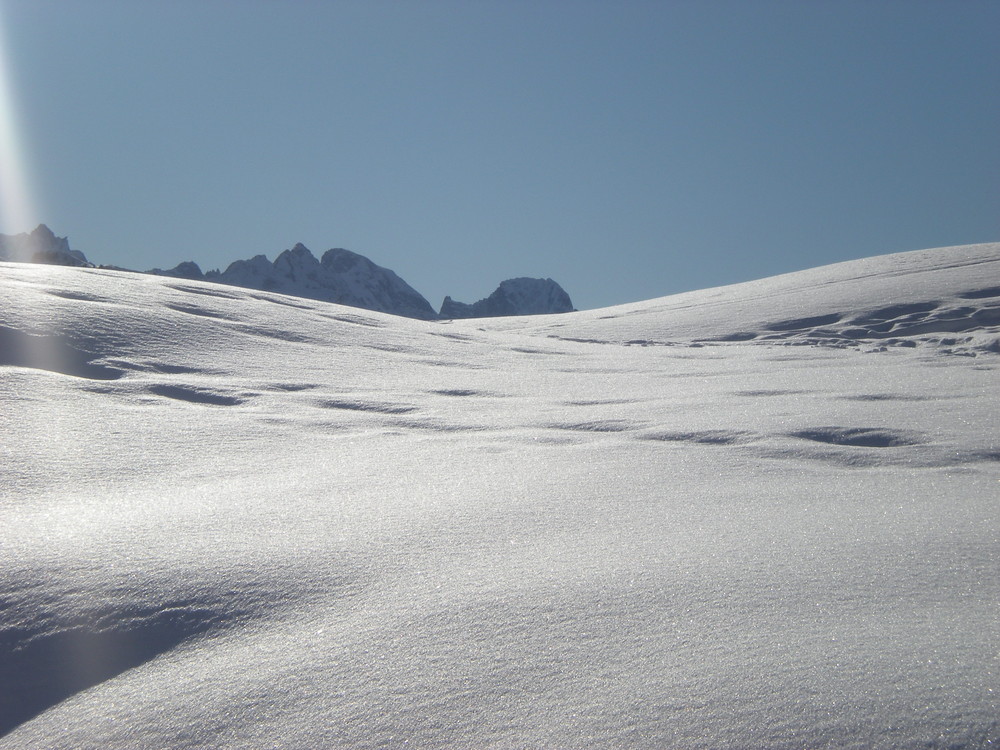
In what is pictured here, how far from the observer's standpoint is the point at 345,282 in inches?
3548

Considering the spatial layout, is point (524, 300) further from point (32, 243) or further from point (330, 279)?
point (32, 243)

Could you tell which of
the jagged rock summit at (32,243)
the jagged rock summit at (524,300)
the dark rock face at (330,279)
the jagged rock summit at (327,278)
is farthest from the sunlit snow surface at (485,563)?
the jagged rock summit at (524,300)

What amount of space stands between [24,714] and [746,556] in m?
1.64

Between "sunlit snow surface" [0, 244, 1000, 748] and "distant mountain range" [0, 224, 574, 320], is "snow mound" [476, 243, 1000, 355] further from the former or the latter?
"distant mountain range" [0, 224, 574, 320]

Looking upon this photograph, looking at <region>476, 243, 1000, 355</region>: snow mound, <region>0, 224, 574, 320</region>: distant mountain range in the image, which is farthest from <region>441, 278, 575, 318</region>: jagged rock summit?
<region>476, 243, 1000, 355</region>: snow mound

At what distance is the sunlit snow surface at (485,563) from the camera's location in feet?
4.25

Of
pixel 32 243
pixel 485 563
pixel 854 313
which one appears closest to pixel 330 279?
pixel 32 243

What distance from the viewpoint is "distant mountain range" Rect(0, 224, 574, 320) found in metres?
63.1

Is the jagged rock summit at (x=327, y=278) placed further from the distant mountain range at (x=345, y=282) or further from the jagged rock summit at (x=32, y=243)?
the jagged rock summit at (x=32, y=243)

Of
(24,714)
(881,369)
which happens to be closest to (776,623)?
(24,714)

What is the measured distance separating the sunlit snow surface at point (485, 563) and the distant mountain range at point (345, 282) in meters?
58.5

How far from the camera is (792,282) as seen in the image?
1250 centimetres

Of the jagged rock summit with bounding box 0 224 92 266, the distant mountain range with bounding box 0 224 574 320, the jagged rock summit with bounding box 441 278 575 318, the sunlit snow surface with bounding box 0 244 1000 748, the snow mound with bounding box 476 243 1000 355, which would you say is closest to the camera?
the sunlit snow surface with bounding box 0 244 1000 748

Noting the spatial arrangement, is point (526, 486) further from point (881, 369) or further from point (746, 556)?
point (881, 369)
